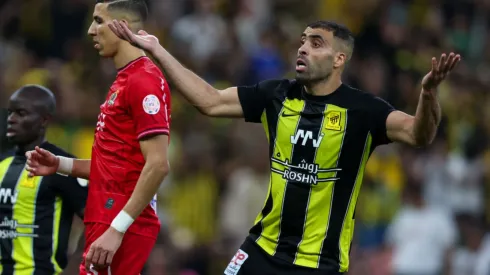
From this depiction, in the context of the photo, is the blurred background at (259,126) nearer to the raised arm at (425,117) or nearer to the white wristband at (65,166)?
the white wristband at (65,166)

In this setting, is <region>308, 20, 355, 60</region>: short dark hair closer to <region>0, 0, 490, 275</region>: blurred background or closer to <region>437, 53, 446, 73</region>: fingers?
<region>437, 53, 446, 73</region>: fingers

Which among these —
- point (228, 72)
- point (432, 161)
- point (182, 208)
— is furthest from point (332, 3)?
point (182, 208)

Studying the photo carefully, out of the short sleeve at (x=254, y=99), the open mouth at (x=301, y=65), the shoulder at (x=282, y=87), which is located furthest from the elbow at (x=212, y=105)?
the open mouth at (x=301, y=65)

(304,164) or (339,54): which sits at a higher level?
(339,54)

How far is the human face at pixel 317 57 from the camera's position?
749 centimetres

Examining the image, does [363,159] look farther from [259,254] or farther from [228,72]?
[228,72]

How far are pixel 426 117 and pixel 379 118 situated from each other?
15.2 inches

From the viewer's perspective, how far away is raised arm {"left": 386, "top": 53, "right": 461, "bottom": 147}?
269 inches

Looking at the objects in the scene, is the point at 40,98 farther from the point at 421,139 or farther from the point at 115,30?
the point at 421,139

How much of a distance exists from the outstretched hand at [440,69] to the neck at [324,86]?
0.80 metres

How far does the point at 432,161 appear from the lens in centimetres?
1429

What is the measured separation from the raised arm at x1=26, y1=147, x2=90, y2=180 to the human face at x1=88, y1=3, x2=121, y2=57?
2.52ft

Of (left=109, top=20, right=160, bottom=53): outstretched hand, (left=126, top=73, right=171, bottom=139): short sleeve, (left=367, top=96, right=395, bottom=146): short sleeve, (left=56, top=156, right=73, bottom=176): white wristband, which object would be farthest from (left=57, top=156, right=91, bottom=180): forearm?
(left=367, top=96, right=395, bottom=146): short sleeve

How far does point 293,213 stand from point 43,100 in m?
1.98
